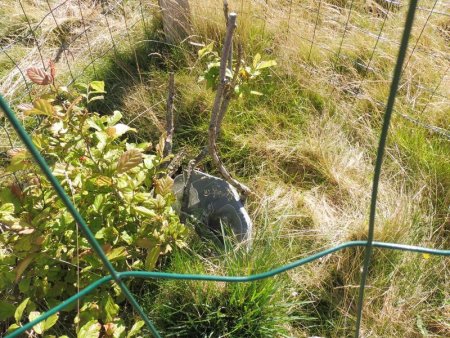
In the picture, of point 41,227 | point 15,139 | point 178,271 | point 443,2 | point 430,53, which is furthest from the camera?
point 443,2

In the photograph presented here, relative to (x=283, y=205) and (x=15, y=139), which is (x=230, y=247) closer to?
(x=283, y=205)

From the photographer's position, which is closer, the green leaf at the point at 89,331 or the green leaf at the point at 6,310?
the green leaf at the point at 89,331

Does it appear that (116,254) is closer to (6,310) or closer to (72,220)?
(72,220)

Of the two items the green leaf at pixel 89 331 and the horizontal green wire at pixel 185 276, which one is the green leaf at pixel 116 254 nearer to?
the green leaf at pixel 89 331

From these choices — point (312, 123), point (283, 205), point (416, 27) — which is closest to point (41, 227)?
point (283, 205)

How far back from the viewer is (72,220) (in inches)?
59.7

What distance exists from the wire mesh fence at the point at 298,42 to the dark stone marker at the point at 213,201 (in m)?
0.70

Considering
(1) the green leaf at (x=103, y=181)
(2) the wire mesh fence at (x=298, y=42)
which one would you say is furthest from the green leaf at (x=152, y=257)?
(2) the wire mesh fence at (x=298, y=42)

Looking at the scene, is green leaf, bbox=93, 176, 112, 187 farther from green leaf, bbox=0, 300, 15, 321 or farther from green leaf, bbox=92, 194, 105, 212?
green leaf, bbox=0, 300, 15, 321

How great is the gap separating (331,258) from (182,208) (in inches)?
24.9

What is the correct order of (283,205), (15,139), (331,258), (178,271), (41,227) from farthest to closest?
(15,139) < (283,205) < (331,258) < (178,271) < (41,227)

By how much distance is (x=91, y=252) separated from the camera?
5.01 ft

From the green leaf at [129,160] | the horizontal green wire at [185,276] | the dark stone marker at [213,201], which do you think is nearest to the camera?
Result: the horizontal green wire at [185,276]

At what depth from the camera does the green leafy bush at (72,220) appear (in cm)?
143
